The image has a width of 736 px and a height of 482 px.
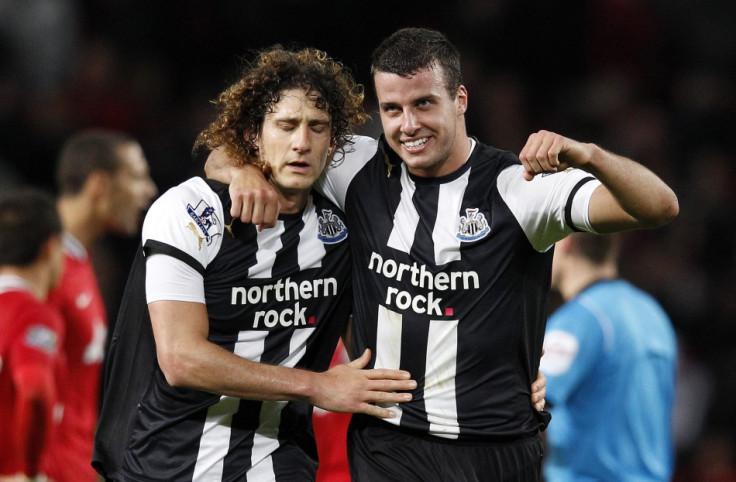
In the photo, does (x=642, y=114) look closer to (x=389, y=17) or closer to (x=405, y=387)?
(x=389, y=17)

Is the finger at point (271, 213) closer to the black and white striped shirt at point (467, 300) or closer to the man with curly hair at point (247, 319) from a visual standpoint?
the man with curly hair at point (247, 319)

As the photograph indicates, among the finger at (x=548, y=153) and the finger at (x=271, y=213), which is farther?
the finger at (x=271, y=213)

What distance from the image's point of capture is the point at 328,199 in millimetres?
3896

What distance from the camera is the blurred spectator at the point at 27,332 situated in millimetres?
4816

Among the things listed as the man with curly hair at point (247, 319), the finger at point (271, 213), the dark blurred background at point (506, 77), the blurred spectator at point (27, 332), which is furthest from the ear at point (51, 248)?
the dark blurred background at point (506, 77)

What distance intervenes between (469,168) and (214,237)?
0.93 meters

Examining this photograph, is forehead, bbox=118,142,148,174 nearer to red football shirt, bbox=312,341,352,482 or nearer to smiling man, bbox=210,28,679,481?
red football shirt, bbox=312,341,352,482

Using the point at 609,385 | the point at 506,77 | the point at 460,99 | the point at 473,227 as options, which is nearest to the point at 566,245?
the point at 609,385

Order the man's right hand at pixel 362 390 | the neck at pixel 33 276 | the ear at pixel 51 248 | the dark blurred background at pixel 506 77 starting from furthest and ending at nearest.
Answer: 1. the dark blurred background at pixel 506 77
2. the ear at pixel 51 248
3. the neck at pixel 33 276
4. the man's right hand at pixel 362 390

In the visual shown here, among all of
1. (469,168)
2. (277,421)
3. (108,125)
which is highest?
(108,125)

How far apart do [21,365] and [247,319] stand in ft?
5.49

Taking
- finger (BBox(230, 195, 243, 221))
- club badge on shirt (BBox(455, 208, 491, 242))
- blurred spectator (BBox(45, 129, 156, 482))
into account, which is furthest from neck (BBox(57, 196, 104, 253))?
club badge on shirt (BBox(455, 208, 491, 242))

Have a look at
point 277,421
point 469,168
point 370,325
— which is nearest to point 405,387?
point 370,325

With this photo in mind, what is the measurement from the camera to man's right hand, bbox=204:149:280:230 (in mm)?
3596
